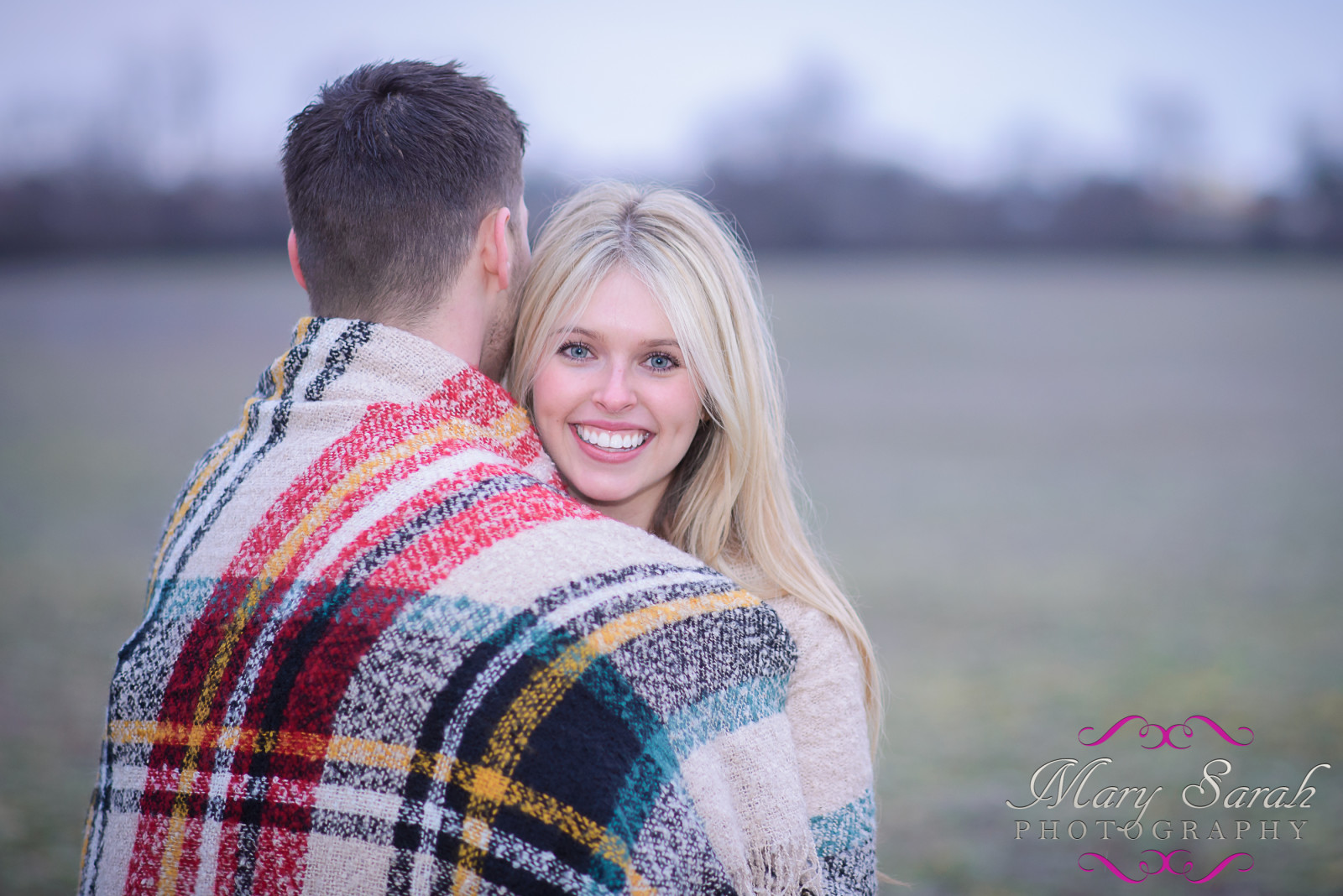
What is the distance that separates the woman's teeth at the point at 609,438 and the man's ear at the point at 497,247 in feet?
1.59

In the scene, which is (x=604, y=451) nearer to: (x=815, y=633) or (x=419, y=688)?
(x=815, y=633)

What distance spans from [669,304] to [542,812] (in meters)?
1.16

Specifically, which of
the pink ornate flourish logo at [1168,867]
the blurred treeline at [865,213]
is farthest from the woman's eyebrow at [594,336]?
the blurred treeline at [865,213]

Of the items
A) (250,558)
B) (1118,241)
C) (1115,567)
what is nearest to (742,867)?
(250,558)

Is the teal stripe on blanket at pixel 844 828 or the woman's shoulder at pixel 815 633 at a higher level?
the woman's shoulder at pixel 815 633

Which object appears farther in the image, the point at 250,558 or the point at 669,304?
the point at 669,304

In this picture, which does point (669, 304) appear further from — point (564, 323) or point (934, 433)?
point (934, 433)

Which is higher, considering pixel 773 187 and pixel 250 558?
pixel 773 187

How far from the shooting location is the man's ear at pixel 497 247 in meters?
1.64

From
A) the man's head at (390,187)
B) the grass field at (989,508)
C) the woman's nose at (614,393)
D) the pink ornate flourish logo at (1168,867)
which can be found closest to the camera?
the man's head at (390,187)

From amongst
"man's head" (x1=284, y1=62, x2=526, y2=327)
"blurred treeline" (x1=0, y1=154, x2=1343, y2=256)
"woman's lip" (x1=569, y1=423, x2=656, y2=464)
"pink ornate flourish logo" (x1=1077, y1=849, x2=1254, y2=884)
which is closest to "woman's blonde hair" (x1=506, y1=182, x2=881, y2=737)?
"woman's lip" (x1=569, y1=423, x2=656, y2=464)

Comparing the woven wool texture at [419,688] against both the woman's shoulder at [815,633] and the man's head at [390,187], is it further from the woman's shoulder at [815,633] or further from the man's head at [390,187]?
the woman's shoulder at [815,633]

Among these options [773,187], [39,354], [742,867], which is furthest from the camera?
[773,187]

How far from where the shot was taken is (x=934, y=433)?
1819 centimetres
